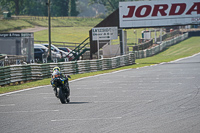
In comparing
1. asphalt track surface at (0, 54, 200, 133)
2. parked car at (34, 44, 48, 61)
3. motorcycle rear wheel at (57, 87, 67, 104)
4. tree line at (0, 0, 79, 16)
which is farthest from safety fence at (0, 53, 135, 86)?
tree line at (0, 0, 79, 16)

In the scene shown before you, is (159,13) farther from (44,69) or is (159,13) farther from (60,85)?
(60,85)

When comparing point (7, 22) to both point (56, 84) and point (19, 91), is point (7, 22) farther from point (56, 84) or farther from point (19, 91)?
point (56, 84)

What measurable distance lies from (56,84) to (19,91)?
627 cm

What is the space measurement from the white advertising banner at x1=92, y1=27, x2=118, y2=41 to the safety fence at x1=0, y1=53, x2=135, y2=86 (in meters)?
4.53

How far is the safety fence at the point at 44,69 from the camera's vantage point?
22.2m

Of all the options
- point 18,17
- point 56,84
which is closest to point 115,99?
point 56,84

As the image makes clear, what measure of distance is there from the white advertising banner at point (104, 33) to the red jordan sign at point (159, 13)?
2.34 metres

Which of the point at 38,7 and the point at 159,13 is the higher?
the point at 38,7

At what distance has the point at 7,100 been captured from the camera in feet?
52.3

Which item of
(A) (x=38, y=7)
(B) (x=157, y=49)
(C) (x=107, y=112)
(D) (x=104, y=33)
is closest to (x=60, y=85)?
(C) (x=107, y=112)

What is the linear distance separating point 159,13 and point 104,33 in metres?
6.28

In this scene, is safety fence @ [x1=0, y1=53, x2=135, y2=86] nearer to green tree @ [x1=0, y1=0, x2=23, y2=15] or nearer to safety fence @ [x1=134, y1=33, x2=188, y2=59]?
safety fence @ [x1=134, y1=33, x2=188, y2=59]

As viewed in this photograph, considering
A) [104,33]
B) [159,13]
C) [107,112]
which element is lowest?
[107,112]

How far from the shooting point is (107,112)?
11.6 m
